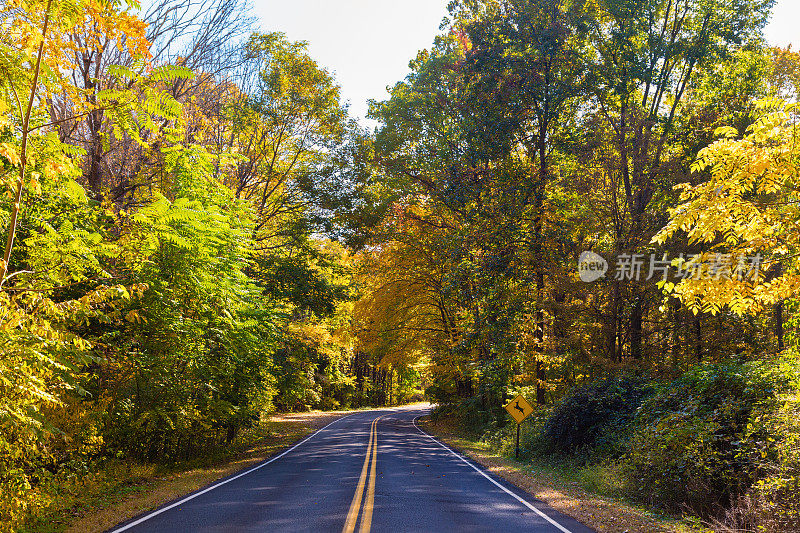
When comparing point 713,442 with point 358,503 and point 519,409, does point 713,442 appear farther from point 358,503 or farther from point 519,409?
point 519,409

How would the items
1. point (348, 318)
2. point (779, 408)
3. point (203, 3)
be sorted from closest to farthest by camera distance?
point (779, 408) < point (203, 3) < point (348, 318)

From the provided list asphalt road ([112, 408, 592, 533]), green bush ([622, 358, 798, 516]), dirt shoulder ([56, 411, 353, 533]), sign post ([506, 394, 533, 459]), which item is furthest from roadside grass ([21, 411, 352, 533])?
green bush ([622, 358, 798, 516])

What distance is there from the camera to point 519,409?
16906 mm

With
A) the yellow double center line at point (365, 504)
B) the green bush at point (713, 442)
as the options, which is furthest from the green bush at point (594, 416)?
the yellow double center line at point (365, 504)

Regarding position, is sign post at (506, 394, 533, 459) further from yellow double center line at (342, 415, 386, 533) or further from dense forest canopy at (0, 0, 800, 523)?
yellow double center line at (342, 415, 386, 533)

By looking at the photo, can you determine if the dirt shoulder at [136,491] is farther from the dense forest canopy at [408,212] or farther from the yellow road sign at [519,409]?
the yellow road sign at [519,409]

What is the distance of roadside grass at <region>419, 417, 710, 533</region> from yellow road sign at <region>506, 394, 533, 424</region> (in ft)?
4.75

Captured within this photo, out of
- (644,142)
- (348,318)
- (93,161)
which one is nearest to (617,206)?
(644,142)

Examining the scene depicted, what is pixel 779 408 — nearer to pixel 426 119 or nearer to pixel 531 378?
pixel 531 378

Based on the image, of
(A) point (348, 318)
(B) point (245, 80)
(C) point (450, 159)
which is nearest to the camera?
(B) point (245, 80)

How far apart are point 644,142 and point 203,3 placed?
52.5 feet

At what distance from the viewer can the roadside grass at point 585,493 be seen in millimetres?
8332

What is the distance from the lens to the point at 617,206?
63.2 ft

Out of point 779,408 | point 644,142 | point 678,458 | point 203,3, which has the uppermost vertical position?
point 203,3
